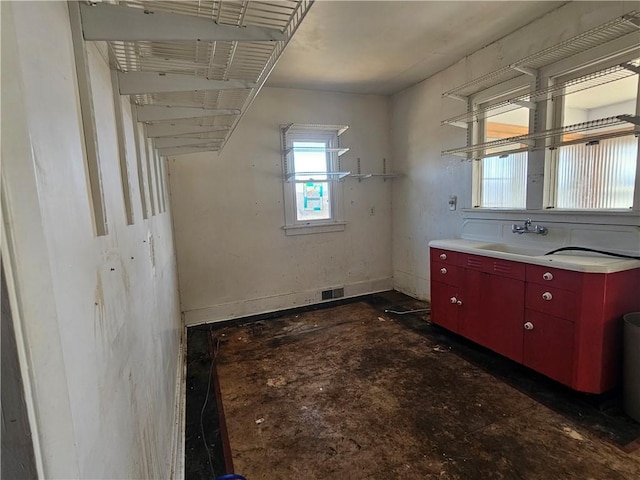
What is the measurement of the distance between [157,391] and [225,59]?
4.51ft

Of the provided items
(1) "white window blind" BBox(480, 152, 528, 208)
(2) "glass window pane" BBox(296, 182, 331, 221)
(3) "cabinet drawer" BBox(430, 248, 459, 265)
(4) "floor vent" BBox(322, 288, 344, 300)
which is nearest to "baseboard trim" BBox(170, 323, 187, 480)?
(4) "floor vent" BBox(322, 288, 344, 300)

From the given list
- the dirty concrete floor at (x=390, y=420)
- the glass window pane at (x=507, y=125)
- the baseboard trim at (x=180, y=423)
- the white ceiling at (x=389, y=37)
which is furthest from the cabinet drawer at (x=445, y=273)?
the baseboard trim at (x=180, y=423)

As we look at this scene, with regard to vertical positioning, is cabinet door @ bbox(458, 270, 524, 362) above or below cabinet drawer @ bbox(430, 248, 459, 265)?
below

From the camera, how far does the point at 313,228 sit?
4.18 m

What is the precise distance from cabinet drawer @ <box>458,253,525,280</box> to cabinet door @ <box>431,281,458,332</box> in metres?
0.29

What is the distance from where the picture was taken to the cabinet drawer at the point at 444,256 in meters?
3.00

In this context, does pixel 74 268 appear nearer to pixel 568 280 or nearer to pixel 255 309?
pixel 568 280

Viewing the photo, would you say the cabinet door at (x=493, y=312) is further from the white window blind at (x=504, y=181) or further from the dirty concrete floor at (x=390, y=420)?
the white window blind at (x=504, y=181)

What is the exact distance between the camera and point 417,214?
416 cm

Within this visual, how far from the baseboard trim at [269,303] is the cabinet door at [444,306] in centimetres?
137

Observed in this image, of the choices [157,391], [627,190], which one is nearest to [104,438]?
[157,391]

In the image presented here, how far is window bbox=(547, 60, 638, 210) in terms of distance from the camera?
2.18 m

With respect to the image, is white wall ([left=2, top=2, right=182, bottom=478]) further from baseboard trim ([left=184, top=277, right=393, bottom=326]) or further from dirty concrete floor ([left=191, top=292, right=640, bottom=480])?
baseboard trim ([left=184, top=277, right=393, bottom=326])

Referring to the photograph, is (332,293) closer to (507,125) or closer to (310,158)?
(310,158)
